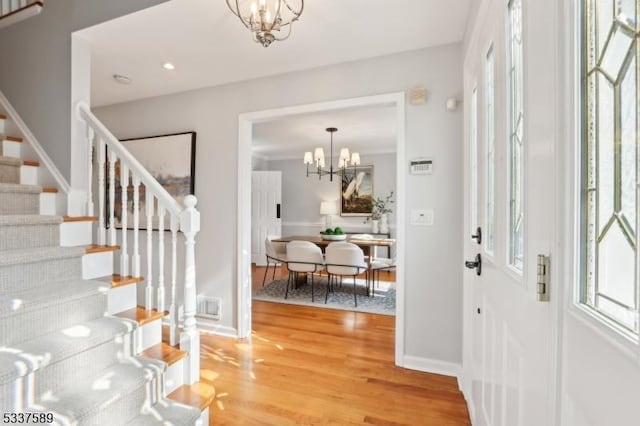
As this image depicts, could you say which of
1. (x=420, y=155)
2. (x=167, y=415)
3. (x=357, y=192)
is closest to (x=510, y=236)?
(x=420, y=155)

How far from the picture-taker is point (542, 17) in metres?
0.76

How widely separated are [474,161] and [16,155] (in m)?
3.40

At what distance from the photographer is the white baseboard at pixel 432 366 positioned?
2279 millimetres

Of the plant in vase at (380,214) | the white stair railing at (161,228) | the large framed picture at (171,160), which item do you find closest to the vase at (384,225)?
the plant in vase at (380,214)

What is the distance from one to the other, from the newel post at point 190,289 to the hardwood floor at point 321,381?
0.33 meters

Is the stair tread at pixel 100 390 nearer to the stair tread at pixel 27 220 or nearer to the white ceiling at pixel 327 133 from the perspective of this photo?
the stair tread at pixel 27 220

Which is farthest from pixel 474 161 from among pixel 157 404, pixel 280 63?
pixel 157 404

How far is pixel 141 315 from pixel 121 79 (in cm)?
235

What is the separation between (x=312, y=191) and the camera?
7172 mm

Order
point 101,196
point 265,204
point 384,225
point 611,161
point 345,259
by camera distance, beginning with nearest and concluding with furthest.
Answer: point 611,161, point 101,196, point 345,259, point 384,225, point 265,204

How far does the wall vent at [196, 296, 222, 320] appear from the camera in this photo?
3.04 meters

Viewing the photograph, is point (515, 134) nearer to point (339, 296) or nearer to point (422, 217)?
point (422, 217)

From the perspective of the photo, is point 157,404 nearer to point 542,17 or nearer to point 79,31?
point 542,17

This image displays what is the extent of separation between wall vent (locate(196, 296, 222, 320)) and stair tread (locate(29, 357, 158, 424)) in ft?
4.60
